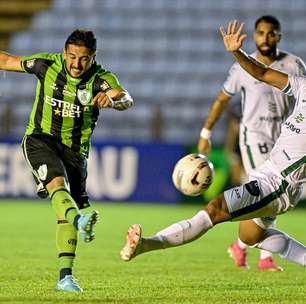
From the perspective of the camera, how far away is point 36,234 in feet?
36.4

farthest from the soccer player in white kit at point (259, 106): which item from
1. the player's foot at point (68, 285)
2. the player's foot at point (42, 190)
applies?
the player's foot at point (68, 285)

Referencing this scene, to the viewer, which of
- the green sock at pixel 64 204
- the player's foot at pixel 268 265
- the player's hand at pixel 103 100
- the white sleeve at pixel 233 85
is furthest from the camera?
the white sleeve at pixel 233 85

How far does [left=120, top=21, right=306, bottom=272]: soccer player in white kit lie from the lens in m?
6.14

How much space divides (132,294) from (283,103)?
293 cm

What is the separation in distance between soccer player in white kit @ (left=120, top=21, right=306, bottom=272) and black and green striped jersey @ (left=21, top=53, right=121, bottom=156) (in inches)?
36.0

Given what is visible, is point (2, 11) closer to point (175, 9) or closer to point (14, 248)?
point (175, 9)

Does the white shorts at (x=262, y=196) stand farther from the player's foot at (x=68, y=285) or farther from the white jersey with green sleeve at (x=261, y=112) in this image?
the white jersey with green sleeve at (x=261, y=112)

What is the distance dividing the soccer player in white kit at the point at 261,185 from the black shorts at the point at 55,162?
73 cm

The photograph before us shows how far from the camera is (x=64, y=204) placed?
607 centimetres

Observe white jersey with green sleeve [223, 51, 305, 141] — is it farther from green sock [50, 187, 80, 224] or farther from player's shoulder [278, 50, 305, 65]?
green sock [50, 187, 80, 224]

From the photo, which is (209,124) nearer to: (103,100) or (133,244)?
(103,100)

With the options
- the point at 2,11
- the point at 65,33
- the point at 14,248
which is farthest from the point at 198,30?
the point at 14,248

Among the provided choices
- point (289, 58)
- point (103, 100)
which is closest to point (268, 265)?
point (289, 58)

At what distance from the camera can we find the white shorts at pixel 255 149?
331 inches
